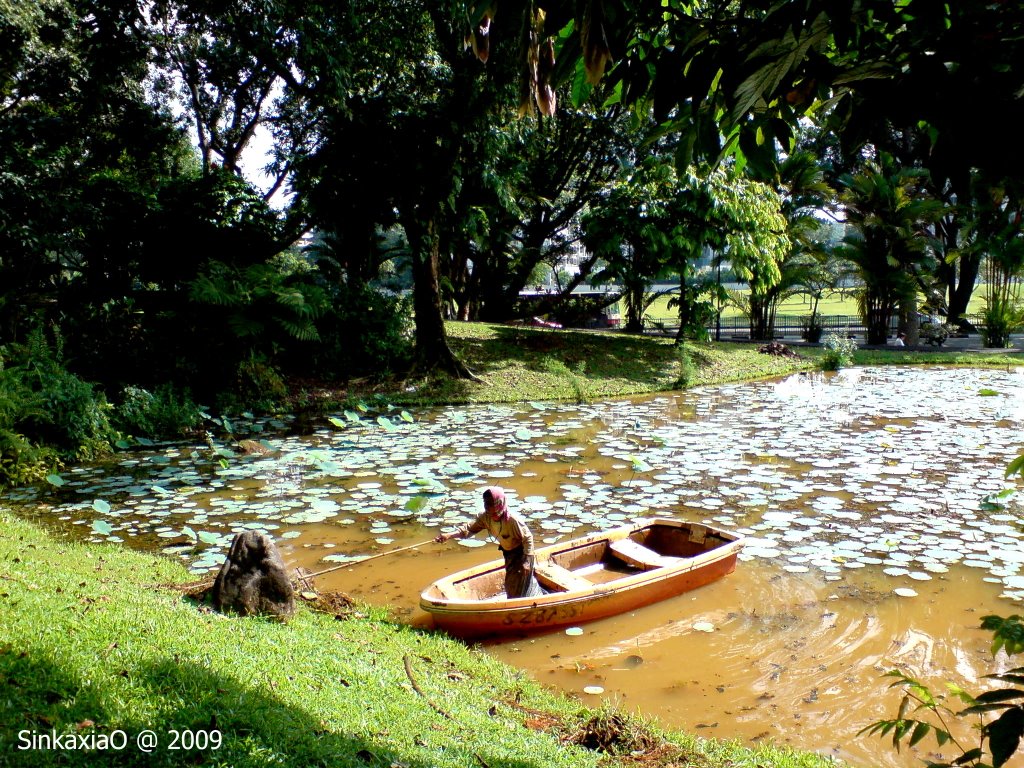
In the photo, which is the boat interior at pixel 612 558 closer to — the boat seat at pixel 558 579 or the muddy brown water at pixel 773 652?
the boat seat at pixel 558 579

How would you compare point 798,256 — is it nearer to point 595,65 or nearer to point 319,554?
point 319,554

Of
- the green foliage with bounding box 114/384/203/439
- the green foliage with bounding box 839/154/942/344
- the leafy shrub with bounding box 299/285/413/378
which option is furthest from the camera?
the green foliage with bounding box 839/154/942/344

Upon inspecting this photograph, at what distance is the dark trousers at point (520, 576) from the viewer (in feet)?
17.6

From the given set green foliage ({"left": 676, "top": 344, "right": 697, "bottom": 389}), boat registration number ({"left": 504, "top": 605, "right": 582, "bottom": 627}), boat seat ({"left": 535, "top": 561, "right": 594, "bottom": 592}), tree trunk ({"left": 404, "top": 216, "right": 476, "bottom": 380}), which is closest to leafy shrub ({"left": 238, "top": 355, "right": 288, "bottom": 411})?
tree trunk ({"left": 404, "top": 216, "right": 476, "bottom": 380})

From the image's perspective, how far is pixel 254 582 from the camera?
186 inches

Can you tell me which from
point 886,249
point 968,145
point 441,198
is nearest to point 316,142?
point 441,198

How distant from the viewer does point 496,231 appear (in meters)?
20.3

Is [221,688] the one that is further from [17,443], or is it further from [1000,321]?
[1000,321]

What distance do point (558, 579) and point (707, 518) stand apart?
2485mm

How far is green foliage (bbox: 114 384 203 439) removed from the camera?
11.1m

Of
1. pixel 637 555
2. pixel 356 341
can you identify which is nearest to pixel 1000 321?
pixel 356 341

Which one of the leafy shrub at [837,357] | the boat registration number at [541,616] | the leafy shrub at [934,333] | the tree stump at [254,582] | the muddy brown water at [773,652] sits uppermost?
the leafy shrub at [934,333]

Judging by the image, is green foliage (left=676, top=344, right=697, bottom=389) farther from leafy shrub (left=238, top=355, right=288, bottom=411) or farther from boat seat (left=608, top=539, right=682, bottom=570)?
boat seat (left=608, top=539, right=682, bottom=570)

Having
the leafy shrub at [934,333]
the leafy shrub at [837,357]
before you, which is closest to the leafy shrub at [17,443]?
the leafy shrub at [837,357]
